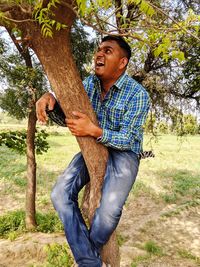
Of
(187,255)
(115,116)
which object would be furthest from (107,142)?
(187,255)

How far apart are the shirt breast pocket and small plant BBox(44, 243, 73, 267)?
4355mm

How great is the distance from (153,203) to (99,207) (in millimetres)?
10249

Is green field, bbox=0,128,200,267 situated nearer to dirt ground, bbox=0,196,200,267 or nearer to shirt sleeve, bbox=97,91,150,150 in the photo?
dirt ground, bbox=0,196,200,267

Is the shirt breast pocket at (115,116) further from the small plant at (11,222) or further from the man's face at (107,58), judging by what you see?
the small plant at (11,222)

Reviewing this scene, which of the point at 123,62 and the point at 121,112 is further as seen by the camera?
the point at 123,62

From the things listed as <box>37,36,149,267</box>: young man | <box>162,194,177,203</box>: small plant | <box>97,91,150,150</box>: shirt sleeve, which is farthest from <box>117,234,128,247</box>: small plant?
<box>97,91,150,150</box>: shirt sleeve

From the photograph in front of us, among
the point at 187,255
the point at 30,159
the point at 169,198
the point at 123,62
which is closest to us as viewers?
the point at 123,62

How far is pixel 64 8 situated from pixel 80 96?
0.72m

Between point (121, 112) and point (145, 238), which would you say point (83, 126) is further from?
point (145, 238)

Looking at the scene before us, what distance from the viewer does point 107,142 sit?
2496mm

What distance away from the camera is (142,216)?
10.9 metres

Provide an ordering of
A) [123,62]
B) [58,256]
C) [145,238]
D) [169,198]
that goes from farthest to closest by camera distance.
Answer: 1. [169,198]
2. [145,238]
3. [58,256]
4. [123,62]

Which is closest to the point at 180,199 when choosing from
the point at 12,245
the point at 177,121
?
the point at 177,121

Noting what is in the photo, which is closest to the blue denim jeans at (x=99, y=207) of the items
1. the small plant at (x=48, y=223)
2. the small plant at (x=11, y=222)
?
the small plant at (x=48, y=223)
